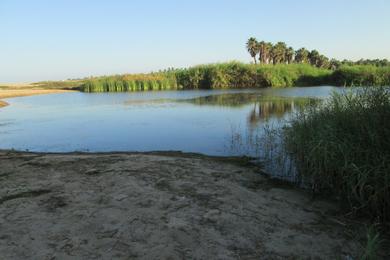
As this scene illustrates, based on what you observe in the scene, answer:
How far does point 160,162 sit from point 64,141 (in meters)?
5.72

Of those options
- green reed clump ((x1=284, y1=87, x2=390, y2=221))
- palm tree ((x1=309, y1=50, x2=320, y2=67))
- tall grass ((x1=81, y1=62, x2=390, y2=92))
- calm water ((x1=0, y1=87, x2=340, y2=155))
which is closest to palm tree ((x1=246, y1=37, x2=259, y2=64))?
palm tree ((x1=309, y1=50, x2=320, y2=67))

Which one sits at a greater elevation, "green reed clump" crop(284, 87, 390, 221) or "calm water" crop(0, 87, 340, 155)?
"green reed clump" crop(284, 87, 390, 221)

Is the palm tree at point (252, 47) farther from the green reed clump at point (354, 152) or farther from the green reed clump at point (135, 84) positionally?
the green reed clump at point (354, 152)

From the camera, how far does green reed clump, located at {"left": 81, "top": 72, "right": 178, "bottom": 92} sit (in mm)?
43125

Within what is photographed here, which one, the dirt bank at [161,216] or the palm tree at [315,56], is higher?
the palm tree at [315,56]

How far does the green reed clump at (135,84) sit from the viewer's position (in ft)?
141

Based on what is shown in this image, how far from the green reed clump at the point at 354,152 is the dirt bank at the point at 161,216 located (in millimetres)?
422

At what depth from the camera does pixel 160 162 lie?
8.06m

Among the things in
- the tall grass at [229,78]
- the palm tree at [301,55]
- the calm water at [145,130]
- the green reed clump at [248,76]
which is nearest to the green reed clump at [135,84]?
the tall grass at [229,78]

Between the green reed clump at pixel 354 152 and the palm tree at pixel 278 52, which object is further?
the palm tree at pixel 278 52

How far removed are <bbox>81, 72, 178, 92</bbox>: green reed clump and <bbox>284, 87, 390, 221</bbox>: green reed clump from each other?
36539 mm

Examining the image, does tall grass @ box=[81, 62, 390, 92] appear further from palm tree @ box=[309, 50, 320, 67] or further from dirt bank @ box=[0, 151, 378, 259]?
palm tree @ box=[309, 50, 320, 67]

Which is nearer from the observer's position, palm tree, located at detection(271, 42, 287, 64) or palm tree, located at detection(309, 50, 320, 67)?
palm tree, located at detection(271, 42, 287, 64)

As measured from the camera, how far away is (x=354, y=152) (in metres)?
5.56
